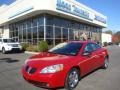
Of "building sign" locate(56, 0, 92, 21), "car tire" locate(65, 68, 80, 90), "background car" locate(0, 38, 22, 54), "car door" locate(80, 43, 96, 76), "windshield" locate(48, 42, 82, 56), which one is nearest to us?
"car tire" locate(65, 68, 80, 90)

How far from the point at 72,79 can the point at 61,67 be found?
2.54 feet

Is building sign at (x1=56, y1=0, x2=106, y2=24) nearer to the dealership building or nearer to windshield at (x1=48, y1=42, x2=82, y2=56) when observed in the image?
the dealership building

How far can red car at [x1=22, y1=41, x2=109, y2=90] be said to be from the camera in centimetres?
538

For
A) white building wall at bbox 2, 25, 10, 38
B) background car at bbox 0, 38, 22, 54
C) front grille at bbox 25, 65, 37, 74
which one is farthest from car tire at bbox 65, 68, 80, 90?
white building wall at bbox 2, 25, 10, 38

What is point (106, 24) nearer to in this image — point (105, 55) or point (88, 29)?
point (88, 29)

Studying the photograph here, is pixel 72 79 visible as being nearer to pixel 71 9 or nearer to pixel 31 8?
pixel 31 8

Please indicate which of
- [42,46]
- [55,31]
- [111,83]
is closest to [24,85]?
[111,83]

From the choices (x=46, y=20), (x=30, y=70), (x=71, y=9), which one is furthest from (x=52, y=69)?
(x=71, y=9)

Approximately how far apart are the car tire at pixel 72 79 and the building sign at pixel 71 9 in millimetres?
15795

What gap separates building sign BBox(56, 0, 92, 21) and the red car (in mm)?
14792

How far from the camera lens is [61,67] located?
18.3 feet

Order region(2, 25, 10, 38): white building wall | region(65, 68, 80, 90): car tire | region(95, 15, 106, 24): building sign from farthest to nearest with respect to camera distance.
Result: region(95, 15, 106, 24): building sign → region(2, 25, 10, 38): white building wall → region(65, 68, 80, 90): car tire

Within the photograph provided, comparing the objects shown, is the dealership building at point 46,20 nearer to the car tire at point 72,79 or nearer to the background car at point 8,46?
the background car at point 8,46

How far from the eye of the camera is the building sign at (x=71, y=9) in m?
21.9
